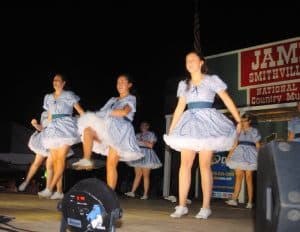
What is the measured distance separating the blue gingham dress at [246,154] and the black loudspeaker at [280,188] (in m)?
5.67

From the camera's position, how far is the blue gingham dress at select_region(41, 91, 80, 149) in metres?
6.91

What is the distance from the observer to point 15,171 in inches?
568

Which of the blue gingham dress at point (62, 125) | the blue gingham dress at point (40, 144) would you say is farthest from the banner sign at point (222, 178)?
the blue gingham dress at point (62, 125)

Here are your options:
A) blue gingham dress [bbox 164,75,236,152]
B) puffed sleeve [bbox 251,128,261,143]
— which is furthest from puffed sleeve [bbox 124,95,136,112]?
puffed sleeve [bbox 251,128,261,143]

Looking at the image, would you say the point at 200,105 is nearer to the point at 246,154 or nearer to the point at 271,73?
the point at 246,154

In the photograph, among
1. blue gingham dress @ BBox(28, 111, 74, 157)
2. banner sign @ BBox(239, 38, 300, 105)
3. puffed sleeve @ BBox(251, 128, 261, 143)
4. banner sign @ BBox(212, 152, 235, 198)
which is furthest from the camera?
banner sign @ BBox(212, 152, 235, 198)

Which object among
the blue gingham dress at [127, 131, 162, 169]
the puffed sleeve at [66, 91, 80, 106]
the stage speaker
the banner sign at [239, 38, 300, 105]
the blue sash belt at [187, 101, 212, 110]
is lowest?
the stage speaker

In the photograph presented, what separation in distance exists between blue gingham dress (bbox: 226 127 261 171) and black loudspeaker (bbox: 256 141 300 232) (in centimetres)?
567

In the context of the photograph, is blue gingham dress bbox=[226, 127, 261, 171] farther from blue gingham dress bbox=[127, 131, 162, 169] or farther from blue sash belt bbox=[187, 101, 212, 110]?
blue sash belt bbox=[187, 101, 212, 110]

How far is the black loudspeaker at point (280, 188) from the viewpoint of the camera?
224 centimetres

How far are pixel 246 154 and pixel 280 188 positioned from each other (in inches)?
239

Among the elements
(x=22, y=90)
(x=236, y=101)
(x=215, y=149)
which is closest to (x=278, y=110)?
(x=236, y=101)

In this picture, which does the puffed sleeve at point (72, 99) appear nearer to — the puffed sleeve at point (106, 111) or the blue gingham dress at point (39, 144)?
the blue gingham dress at point (39, 144)

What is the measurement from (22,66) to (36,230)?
23648mm
